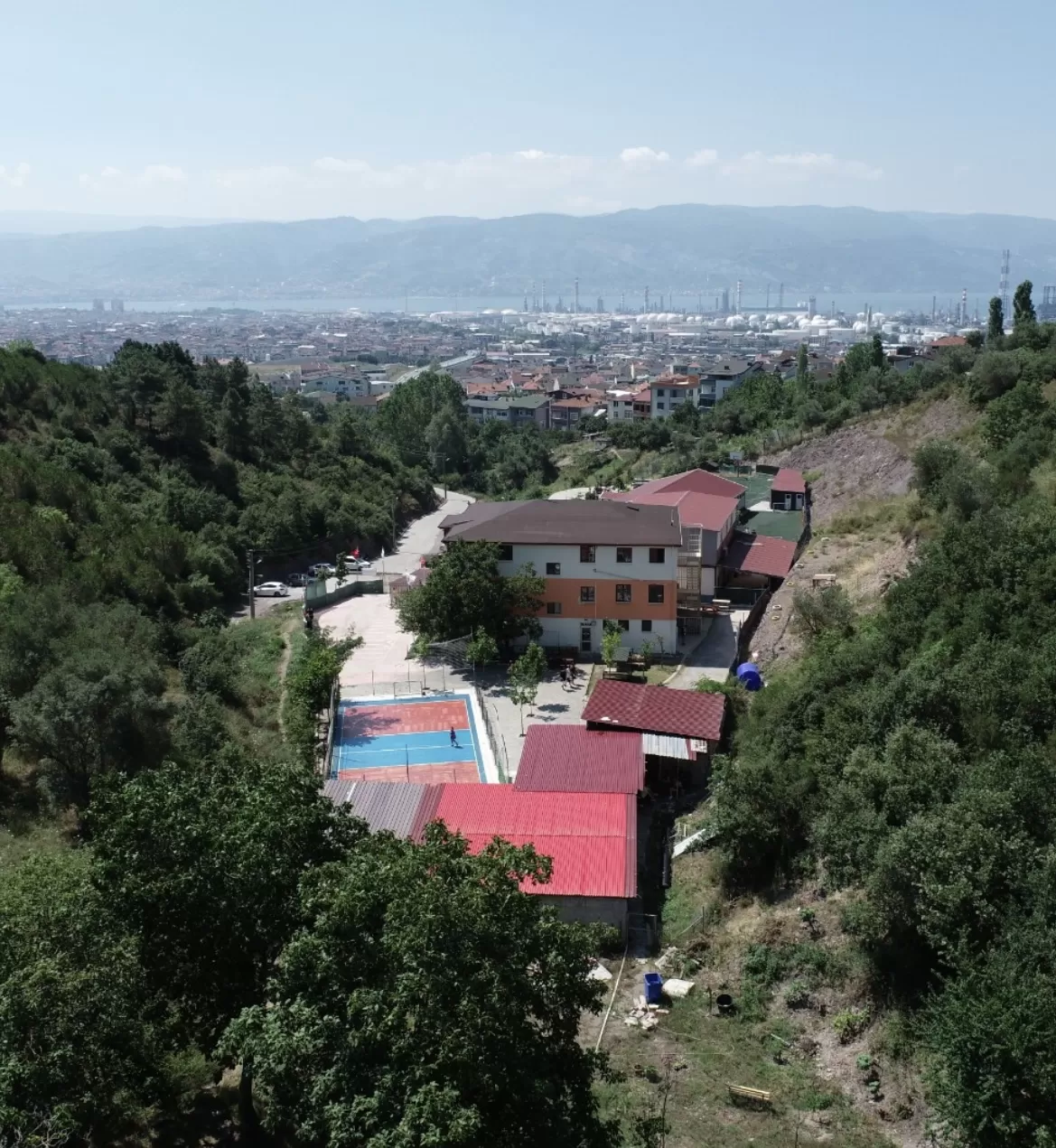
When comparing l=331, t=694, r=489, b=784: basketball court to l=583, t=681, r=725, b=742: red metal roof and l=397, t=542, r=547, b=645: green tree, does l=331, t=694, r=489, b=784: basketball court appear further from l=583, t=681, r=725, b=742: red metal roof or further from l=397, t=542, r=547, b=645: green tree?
l=583, t=681, r=725, b=742: red metal roof

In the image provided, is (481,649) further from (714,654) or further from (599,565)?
(714,654)

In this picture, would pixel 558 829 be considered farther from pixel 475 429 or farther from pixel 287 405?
pixel 475 429

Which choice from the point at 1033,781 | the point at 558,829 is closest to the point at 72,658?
the point at 558,829

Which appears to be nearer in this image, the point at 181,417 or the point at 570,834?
the point at 570,834

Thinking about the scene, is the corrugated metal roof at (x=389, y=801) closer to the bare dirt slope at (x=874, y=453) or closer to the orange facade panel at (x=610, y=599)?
the orange facade panel at (x=610, y=599)

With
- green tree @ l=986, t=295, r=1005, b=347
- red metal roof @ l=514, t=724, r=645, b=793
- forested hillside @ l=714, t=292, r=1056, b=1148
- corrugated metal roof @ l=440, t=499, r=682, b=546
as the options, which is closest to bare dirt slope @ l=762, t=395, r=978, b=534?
corrugated metal roof @ l=440, t=499, r=682, b=546

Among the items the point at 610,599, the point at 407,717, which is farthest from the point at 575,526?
the point at 407,717
